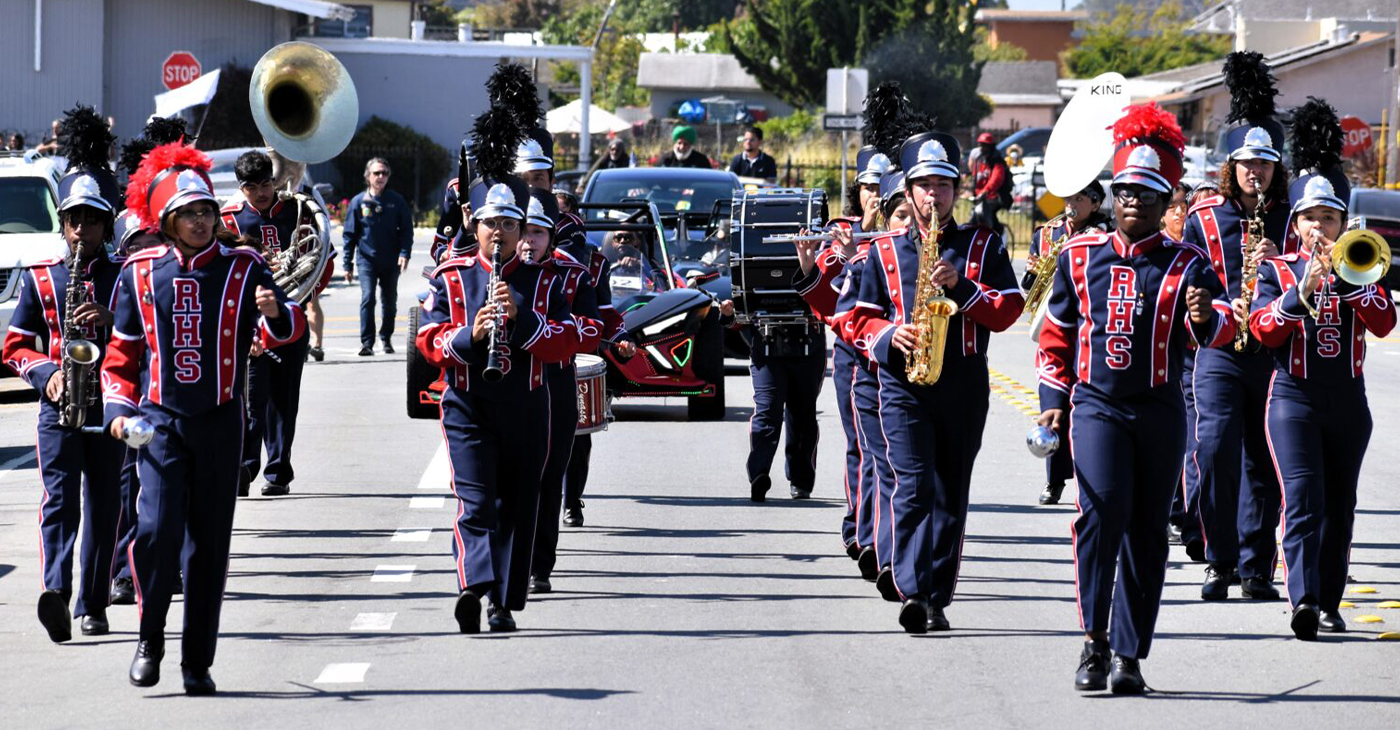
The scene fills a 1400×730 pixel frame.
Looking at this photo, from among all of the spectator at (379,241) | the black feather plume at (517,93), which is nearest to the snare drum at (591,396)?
the black feather plume at (517,93)

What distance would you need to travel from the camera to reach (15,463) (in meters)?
13.6

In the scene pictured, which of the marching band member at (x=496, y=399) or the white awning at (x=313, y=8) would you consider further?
the white awning at (x=313, y=8)

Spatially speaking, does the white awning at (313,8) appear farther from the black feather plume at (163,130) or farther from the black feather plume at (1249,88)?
the black feather plume at (1249,88)

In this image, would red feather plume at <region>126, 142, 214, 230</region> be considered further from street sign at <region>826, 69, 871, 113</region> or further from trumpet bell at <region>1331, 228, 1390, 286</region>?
street sign at <region>826, 69, 871, 113</region>

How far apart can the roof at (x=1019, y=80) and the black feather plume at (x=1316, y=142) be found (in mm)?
76902

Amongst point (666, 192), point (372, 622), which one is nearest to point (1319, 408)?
point (372, 622)

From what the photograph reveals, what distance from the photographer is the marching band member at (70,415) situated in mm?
7938

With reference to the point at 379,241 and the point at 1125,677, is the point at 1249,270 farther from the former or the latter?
the point at 379,241

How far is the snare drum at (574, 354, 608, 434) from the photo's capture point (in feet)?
35.1

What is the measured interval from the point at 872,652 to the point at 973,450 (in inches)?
39.7

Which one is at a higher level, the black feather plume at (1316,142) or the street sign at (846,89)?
the street sign at (846,89)

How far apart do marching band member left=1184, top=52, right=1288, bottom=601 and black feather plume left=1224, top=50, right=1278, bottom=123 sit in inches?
10.9

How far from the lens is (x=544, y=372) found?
8.41 meters

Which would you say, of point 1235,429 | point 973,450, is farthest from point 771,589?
point 1235,429
